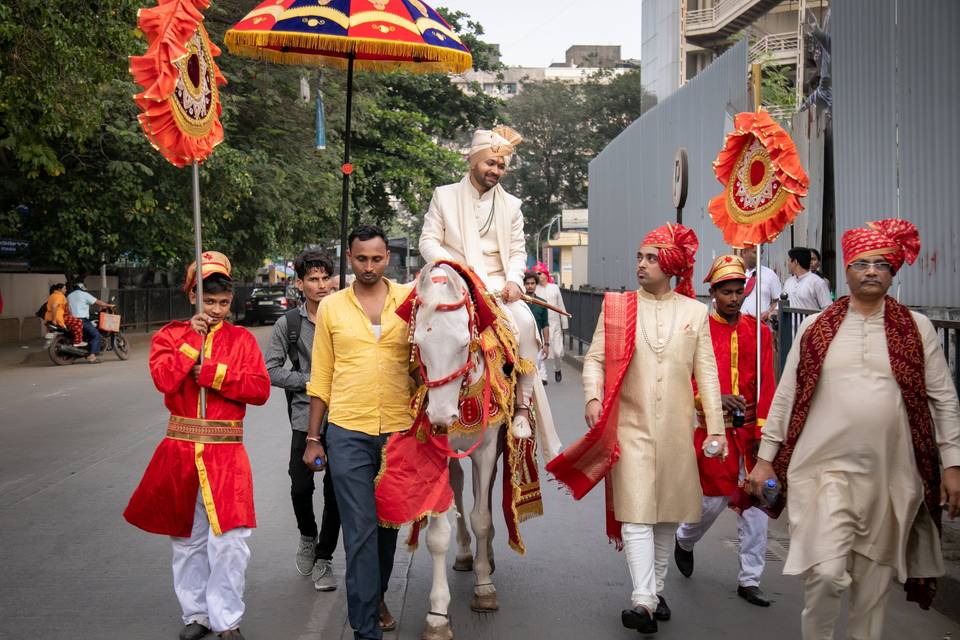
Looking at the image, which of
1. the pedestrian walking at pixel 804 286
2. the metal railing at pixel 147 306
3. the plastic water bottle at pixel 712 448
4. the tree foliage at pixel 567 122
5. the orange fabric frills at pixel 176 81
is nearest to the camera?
the orange fabric frills at pixel 176 81

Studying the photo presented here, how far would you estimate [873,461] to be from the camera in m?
4.50

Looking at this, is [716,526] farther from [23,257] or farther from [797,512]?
[23,257]

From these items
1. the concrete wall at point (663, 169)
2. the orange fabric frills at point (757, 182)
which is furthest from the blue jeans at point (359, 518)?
the concrete wall at point (663, 169)

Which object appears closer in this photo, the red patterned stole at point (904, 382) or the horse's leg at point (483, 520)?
the red patterned stole at point (904, 382)

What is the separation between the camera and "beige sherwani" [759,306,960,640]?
Answer: 14.7ft

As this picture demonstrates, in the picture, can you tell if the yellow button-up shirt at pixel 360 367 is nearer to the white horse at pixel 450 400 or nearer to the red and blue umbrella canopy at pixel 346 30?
the white horse at pixel 450 400

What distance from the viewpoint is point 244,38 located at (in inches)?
274

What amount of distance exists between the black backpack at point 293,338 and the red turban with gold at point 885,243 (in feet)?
10.2

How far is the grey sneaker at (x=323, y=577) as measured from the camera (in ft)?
20.3

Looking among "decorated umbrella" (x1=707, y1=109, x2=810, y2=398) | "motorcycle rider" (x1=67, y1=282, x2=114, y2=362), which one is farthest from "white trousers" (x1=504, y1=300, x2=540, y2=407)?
"motorcycle rider" (x1=67, y1=282, x2=114, y2=362)

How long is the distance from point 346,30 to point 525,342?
7.72 feet

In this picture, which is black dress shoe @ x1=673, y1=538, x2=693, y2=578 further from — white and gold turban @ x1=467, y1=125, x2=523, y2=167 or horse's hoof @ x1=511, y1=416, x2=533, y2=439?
white and gold turban @ x1=467, y1=125, x2=523, y2=167

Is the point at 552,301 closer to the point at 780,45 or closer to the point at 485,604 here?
the point at 485,604

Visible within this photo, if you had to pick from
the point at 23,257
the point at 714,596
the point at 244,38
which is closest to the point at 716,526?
the point at 714,596
